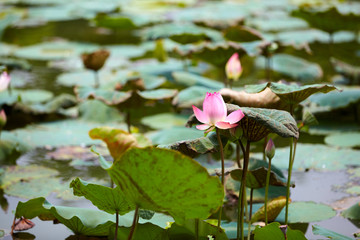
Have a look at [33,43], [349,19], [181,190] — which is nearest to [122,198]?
[181,190]

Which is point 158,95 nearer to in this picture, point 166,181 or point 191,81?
point 191,81

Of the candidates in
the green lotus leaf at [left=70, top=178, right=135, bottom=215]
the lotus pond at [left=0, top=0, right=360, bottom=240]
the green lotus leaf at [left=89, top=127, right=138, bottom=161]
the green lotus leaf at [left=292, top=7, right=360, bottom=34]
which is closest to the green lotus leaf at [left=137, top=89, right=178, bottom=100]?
the lotus pond at [left=0, top=0, right=360, bottom=240]

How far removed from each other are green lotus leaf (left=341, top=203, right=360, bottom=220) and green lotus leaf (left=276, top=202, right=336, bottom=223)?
4 cm

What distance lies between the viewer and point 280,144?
7.73ft

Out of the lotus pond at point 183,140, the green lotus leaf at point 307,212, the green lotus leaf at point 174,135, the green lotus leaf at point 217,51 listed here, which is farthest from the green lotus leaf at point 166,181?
the green lotus leaf at point 217,51

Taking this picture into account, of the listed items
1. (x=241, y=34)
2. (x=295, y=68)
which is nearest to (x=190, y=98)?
(x=241, y=34)

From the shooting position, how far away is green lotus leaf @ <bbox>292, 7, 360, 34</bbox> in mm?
3300

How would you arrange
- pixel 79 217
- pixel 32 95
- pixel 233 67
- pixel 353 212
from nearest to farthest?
pixel 79 217 < pixel 353 212 < pixel 233 67 < pixel 32 95

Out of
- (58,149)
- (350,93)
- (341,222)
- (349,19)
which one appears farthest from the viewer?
(349,19)

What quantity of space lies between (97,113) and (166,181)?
1640 mm

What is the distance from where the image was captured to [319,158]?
214 cm

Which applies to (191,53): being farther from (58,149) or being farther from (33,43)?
(33,43)

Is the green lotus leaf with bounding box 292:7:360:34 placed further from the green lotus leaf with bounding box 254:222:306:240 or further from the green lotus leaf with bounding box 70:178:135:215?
the green lotus leaf with bounding box 70:178:135:215

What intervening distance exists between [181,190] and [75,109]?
5.96 feet
